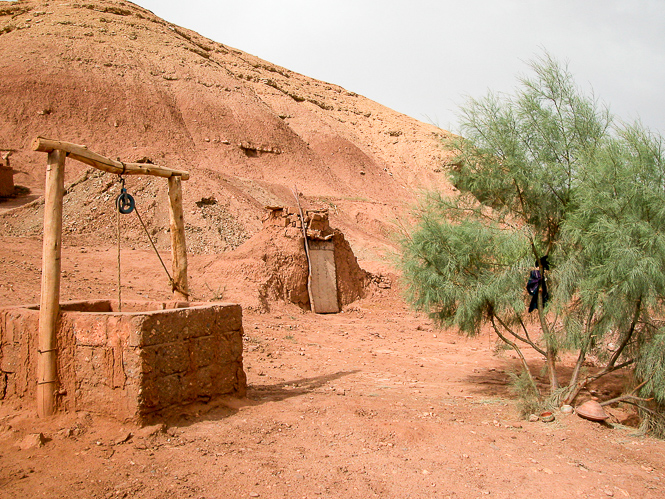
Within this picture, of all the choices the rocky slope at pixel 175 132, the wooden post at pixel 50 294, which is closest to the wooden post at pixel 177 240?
the wooden post at pixel 50 294

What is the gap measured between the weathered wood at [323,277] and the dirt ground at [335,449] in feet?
18.1

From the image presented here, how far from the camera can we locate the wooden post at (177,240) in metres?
6.38

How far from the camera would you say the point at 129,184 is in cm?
1753

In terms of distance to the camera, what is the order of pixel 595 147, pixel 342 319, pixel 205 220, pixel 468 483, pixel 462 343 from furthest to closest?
pixel 205 220, pixel 342 319, pixel 462 343, pixel 595 147, pixel 468 483

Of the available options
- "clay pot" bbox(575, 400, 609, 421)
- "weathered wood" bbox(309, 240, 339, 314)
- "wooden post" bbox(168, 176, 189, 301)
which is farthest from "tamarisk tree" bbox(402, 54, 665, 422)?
"weathered wood" bbox(309, 240, 339, 314)

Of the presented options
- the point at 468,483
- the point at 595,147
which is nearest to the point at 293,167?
the point at 595,147

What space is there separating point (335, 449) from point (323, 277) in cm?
888

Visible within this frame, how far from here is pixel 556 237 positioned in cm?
644

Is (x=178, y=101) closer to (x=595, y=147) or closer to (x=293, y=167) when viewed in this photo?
(x=293, y=167)

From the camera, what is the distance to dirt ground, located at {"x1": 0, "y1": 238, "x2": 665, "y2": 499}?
12.7 feet

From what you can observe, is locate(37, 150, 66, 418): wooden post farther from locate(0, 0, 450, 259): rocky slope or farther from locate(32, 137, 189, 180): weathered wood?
locate(0, 0, 450, 259): rocky slope

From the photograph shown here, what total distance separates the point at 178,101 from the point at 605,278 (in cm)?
2921

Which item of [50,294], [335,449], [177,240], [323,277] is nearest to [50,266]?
[50,294]

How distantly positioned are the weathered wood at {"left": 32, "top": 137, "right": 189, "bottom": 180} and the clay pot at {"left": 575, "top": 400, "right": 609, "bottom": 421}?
5.26 metres
